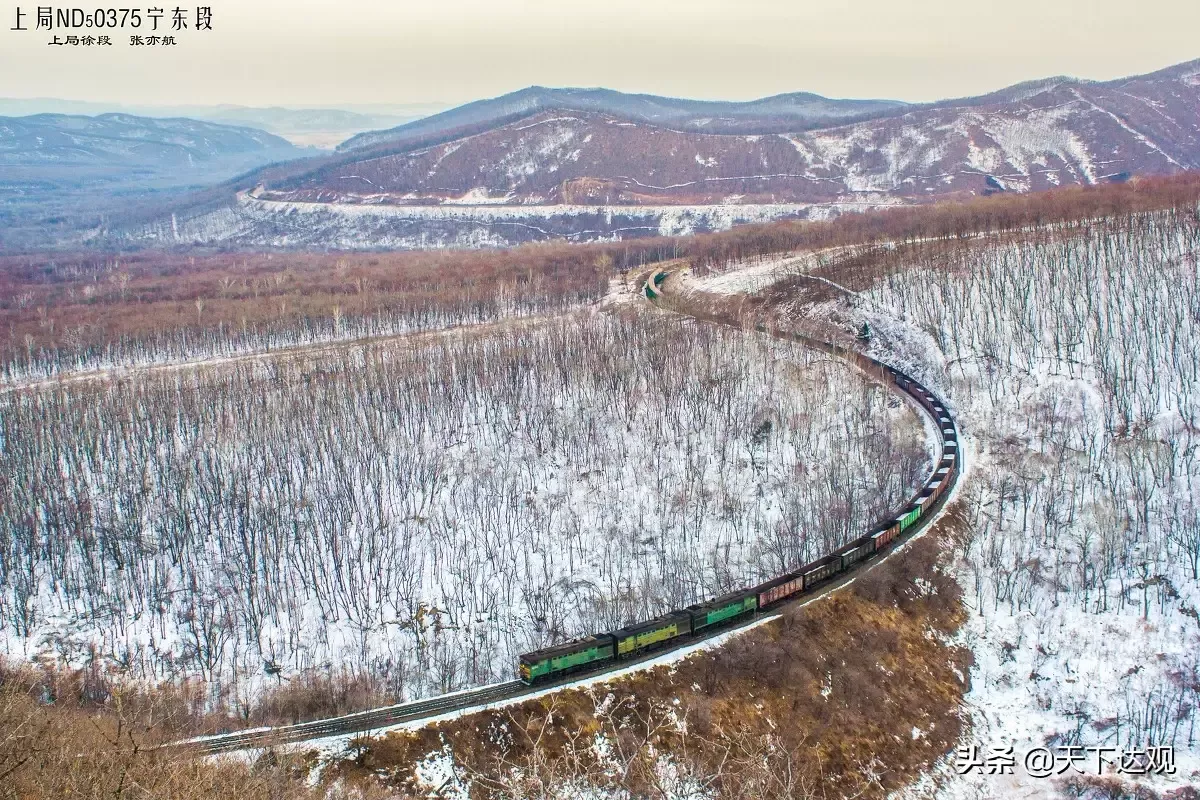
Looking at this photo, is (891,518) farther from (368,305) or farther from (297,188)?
(297,188)

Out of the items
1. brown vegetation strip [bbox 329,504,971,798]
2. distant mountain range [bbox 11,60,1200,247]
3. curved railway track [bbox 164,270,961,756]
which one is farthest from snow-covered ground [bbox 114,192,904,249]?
brown vegetation strip [bbox 329,504,971,798]

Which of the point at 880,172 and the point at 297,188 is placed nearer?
the point at 880,172

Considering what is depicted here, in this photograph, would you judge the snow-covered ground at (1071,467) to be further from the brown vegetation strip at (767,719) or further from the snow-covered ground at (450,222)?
the snow-covered ground at (450,222)

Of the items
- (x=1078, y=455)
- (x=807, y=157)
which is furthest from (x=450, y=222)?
(x=1078, y=455)

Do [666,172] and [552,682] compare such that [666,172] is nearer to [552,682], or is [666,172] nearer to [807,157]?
[807,157]

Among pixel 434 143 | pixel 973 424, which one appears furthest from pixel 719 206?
pixel 973 424

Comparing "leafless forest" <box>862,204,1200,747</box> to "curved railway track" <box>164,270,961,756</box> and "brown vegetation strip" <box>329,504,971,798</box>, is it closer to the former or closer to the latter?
"curved railway track" <box>164,270,961,756</box>

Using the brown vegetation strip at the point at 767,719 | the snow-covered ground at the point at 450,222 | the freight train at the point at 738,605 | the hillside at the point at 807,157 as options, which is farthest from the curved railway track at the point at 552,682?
the hillside at the point at 807,157
